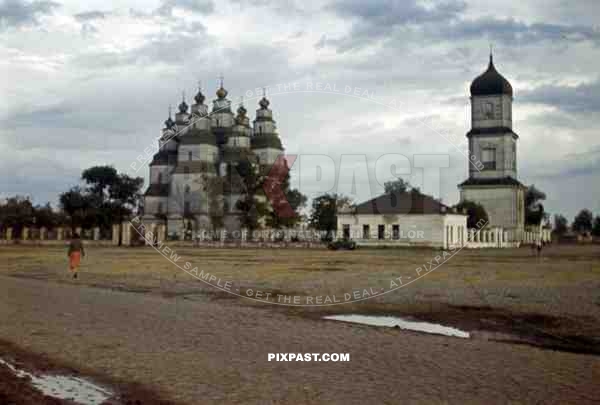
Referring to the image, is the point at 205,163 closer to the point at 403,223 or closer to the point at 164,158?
the point at 164,158

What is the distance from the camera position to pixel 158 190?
75.7 metres

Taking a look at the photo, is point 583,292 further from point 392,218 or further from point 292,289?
point 392,218

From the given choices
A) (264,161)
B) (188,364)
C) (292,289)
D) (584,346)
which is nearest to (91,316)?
(188,364)

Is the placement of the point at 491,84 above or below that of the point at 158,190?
above

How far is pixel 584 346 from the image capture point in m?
8.88

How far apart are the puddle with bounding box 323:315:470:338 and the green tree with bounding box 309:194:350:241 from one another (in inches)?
1930

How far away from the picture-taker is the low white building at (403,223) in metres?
49.9

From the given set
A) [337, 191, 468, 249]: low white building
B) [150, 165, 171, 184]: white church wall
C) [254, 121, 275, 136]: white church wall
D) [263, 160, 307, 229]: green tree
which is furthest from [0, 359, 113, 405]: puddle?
[254, 121, 275, 136]: white church wall

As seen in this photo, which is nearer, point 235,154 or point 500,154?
point 500,154

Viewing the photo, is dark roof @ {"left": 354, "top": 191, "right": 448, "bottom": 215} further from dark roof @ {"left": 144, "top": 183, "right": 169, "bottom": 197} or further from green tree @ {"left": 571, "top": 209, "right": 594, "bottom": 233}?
green tree @ {"left": 571, "top": 209, "right": 594, "bottom": 233}

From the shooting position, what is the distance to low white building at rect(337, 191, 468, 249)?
49.9 metres

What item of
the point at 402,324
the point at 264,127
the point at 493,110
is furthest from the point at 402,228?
the point at 402,324

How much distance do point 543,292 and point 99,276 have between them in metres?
12.1

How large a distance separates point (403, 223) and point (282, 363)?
44.3 m
